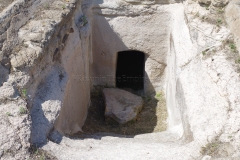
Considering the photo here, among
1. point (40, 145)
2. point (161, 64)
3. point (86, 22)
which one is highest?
point (86, 22)

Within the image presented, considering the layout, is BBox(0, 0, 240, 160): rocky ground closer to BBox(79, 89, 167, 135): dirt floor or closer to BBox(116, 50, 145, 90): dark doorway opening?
BBox(79, 89, 167, 135): dirt floor

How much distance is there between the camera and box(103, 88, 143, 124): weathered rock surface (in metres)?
6.15

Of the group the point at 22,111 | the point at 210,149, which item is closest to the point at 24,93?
the point at 22,111

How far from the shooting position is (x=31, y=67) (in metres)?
3.62

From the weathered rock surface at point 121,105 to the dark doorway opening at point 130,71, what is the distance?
30.0 inches

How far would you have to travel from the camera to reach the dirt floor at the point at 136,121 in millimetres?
5883

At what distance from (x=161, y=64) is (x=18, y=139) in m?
4.42

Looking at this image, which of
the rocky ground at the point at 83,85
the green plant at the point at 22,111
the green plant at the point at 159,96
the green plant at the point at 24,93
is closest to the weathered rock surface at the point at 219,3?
the rocky ground at the point at 83,85

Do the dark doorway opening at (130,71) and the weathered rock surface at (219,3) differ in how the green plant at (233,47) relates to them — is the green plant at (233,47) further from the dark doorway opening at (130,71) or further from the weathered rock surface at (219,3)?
the dark doorway opening at (130,71)

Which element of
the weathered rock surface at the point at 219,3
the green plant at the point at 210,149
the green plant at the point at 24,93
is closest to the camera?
the green plant at the point at 210,149

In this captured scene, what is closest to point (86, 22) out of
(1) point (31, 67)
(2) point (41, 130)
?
(1) point (31, 67)

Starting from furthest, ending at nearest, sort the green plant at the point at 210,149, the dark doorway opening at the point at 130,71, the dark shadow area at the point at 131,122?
the dark doorway opening at the point at 130,71 → the dark shadow area at the point at 131,122 → the green plant at the point at 210,149

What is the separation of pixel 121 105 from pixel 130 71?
5.38 feet

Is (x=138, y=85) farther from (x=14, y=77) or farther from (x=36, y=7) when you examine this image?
(x=14, y=77)
